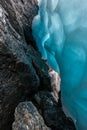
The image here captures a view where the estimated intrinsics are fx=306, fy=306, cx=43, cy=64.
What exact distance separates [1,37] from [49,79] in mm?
413

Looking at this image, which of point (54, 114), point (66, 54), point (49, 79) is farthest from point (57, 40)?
point (54, 114)

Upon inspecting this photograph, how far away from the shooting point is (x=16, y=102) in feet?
4.37

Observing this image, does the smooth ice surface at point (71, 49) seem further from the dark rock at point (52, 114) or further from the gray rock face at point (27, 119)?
the gray rock face at point (27, 119)

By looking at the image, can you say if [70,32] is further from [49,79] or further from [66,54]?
[49,79]

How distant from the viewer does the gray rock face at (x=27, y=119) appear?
1189 mm

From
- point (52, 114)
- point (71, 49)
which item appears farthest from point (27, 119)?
point (71, 49)

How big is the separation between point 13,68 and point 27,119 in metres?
0.23

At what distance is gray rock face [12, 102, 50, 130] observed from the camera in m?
1.19

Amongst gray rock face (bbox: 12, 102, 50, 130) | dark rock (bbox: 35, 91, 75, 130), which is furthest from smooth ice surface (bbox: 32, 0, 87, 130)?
gray rock face (bbox: 12, 102, 50, 130)

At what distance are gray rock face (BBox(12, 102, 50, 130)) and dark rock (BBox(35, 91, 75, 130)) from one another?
10 centimetres

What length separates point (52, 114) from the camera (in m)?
1.38

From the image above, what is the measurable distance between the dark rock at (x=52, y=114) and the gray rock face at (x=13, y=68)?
0.07m

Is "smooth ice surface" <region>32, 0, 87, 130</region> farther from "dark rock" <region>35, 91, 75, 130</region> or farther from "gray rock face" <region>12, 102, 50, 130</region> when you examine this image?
"gray rock face" <region>12, 102, 50, 130</region>

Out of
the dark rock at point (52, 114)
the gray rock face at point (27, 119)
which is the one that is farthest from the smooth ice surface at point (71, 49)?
the gray rock face at point (27, 119)
